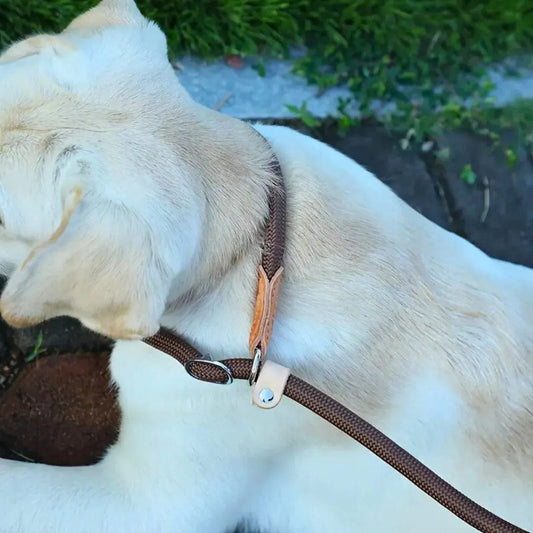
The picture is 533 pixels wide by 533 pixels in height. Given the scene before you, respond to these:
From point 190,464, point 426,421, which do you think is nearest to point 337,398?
point 426,421

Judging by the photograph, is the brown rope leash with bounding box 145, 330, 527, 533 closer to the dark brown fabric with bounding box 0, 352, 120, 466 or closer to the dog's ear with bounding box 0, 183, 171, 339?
the dog's ear with bounding box 0, 183, 171, 339

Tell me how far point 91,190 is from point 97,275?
0.19m

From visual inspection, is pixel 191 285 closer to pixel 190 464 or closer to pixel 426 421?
pixel 190 464

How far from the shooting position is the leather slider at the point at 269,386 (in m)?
1.54

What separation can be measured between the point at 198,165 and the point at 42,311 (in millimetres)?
468

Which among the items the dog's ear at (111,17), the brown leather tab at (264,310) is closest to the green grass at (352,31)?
the dog's ear at (111,17)

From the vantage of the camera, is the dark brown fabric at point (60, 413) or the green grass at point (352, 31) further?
the green grass at point (352, 31)

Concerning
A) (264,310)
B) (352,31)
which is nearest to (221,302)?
(264,310)

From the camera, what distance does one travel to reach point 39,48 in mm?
1803

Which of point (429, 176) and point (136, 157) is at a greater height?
point (136, 157)

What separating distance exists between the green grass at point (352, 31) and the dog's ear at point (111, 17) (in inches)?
43.4

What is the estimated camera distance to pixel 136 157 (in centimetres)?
161

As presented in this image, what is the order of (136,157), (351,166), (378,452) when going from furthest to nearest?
(351,166) < (136,157) < (378,452)

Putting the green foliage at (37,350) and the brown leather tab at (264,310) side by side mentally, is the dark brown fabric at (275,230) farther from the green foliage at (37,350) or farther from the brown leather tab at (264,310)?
the green foliage at (37,350)
